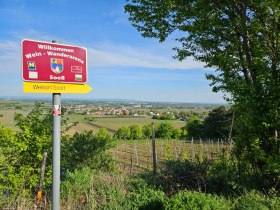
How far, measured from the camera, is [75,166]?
31.4ft

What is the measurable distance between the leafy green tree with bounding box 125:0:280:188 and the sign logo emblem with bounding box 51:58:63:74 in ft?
13.2

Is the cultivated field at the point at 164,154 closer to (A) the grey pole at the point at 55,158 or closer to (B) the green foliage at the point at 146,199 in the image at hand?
(B) the green foliage at the point at 146,199

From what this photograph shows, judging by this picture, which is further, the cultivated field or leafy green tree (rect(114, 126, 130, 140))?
leafy green tree (rect(114, 126, 130, 140))

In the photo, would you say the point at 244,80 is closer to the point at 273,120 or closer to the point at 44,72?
the point at 273,120

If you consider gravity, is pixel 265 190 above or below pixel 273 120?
below

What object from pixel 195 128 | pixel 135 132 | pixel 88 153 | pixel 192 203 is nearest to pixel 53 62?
pixel 192 203

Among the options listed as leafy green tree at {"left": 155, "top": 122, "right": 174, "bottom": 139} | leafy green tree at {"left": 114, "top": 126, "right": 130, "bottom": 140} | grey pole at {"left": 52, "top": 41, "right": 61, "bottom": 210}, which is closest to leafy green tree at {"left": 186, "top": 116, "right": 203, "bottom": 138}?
leafy green tree at {"left": 155, "top": 122, "right": 174, "bottom": 139}

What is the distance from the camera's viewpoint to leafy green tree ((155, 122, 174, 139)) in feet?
192

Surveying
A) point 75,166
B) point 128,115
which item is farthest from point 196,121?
point 75,166

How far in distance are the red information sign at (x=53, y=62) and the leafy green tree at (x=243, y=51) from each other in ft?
12.5

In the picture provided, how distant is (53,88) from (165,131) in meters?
55.8

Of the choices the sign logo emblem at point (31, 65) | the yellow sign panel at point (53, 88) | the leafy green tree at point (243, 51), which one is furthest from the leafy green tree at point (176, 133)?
the sign logo emblem at point (31, 65)

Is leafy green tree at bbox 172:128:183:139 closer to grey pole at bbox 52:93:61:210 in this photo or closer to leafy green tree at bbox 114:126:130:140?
leafy green tree at bbox 114:126:130:140

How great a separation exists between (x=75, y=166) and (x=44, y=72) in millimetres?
6934
